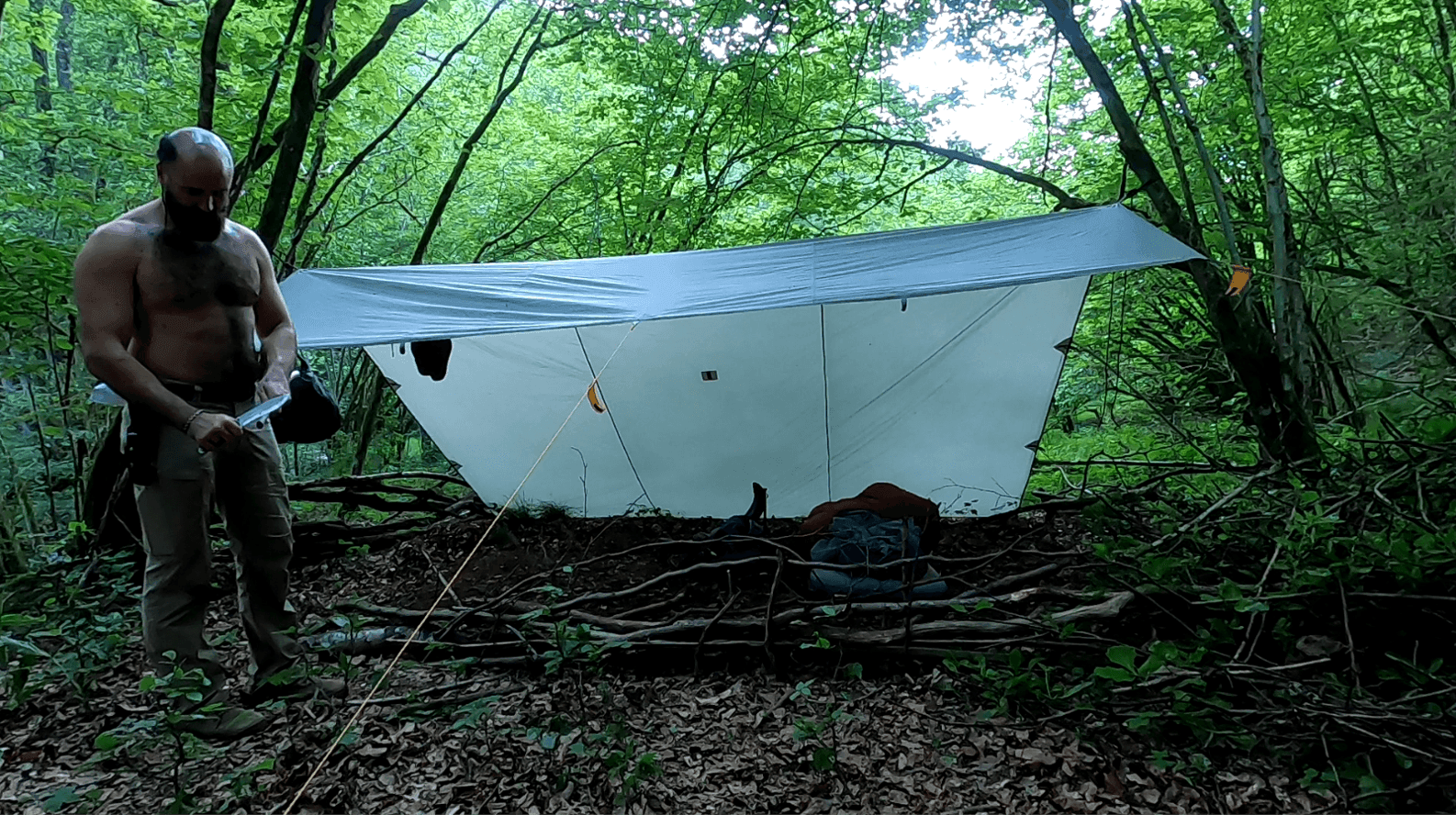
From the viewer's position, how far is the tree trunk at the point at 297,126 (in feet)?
9.91

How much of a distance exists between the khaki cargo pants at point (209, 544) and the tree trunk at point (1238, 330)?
3126mm

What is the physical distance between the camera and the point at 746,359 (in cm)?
354

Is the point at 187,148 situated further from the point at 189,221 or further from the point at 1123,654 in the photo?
the point at 1123,654

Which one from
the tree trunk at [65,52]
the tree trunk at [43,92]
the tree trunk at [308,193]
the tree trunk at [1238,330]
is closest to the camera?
the tree trunk at [1238,330]

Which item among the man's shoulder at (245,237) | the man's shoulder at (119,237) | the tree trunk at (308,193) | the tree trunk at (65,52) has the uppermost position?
the tree trunk at (65,52)

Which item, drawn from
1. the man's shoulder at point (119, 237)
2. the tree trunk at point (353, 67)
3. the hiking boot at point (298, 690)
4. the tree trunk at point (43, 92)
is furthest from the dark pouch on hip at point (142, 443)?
the tree trunk at point (43, 92)

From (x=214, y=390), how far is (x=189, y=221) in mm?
402

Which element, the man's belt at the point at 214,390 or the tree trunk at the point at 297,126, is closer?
the man's belt at the point at 214,390

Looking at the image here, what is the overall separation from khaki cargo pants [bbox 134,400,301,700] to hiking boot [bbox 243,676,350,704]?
37 millimetres

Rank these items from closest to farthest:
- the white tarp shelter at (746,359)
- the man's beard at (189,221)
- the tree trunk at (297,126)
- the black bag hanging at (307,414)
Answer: the man's beard at (189,221) → the black bag hanging at (307,414) → the white tarp shelter at (746,359) → the tree trunk at (297,126)

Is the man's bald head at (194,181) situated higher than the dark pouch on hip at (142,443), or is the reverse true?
the man's bald head at (194,181)

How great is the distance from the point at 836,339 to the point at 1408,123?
286 cm

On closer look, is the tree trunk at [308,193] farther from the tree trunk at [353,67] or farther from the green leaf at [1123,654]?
the green leaf at [1123,654]

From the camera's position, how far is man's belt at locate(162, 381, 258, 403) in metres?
1.72
